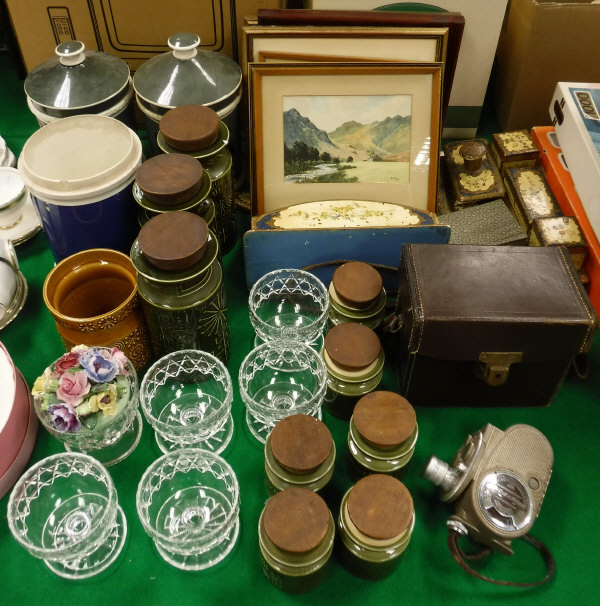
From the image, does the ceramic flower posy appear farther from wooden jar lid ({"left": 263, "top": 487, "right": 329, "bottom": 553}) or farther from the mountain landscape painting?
the mountain landscape painting

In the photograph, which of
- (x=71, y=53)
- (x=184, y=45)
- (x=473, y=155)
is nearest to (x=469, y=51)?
(x=473, y=155)

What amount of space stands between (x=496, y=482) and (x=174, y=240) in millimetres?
684

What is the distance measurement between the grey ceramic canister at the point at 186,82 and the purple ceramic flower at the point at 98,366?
613 mm

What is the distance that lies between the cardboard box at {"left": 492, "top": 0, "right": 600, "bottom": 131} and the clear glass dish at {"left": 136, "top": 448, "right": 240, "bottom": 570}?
128 centimetres

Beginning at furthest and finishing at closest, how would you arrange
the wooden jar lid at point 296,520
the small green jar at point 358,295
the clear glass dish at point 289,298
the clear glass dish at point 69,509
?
the clear glass dish at point 289,298 → the small green jar at point 358,295 → the clear glass dish at point 69,509 → the wooden jar lid at point 296,520

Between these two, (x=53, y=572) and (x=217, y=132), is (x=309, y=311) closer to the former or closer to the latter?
(x=217, y=132)

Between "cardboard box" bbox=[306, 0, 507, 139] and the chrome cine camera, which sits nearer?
the chrome cine camera

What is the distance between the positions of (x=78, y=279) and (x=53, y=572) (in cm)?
54

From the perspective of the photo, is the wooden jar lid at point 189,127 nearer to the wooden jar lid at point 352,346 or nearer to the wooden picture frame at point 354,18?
the wooden picture frame at point 354,18

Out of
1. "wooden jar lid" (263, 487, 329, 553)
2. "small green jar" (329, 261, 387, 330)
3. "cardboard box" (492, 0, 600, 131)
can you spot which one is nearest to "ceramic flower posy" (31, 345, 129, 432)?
"wooden jar lid" (263, 487, 329, 553)

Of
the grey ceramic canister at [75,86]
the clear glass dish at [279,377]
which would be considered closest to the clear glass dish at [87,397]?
the clear glass dish at [279,377]

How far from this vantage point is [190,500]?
44.0 inches

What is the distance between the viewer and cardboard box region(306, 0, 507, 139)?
1516 millimetres

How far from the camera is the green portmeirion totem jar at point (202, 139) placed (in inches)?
49.2
